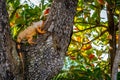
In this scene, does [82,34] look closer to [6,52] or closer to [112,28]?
[112,28]

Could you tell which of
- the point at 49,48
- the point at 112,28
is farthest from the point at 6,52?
the point at 112,28

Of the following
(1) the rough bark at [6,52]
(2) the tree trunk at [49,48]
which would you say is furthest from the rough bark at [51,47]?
(1) the rough bark at [6,52]

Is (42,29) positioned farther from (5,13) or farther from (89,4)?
(89,4)

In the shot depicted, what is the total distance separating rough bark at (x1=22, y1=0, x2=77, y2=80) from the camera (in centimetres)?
221

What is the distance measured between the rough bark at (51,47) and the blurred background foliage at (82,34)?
0.14 meters

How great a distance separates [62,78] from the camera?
247 centimetres

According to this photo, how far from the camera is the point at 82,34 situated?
3.89 metres

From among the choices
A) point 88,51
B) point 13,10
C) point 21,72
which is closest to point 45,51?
point 21,72

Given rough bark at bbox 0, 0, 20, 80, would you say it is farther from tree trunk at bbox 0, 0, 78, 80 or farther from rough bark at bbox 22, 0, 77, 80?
rough bark at bbox 22, 0, 77, 80

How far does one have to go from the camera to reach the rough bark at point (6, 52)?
2066 millimetres

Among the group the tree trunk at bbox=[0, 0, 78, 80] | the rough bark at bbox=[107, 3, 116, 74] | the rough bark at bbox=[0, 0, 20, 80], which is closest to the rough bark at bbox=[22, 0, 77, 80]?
the tree trunk at bbox=[0, 0, 78, 80]

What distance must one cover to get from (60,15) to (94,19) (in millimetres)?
1128

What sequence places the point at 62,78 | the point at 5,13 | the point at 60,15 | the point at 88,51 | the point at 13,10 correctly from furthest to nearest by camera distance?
the point at 88,51
the point at 13,10
the point at 62,78
the point at 60,15
the point at 5,13

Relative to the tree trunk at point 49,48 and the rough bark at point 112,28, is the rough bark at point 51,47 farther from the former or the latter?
the rough bark at point 112,28
